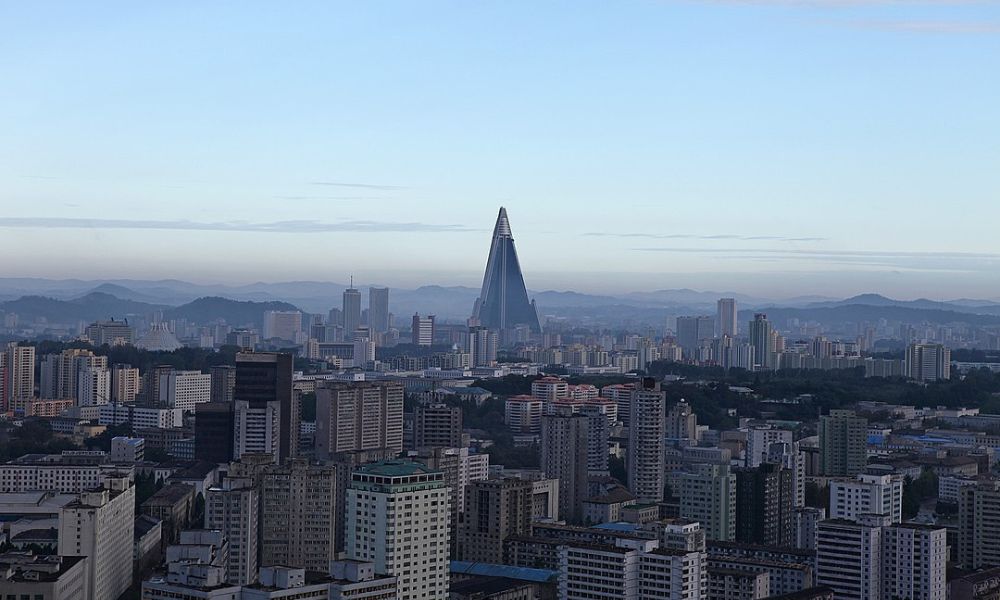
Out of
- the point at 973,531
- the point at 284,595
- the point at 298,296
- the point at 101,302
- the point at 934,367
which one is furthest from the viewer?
the point at 298,296

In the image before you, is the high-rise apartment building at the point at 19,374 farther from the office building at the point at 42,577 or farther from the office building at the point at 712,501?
the office building at the point at 42,577

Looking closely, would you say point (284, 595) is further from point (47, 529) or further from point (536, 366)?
point (536, 366)

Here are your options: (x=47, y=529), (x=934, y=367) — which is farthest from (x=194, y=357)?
(x=47, y=529)

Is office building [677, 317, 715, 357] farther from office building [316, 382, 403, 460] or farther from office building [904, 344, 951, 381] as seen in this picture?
office building [316, 382, 403, 460]

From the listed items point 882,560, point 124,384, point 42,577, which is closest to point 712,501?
point 882,560

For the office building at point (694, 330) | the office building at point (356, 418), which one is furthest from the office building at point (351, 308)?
the office building at point (356, 418)
